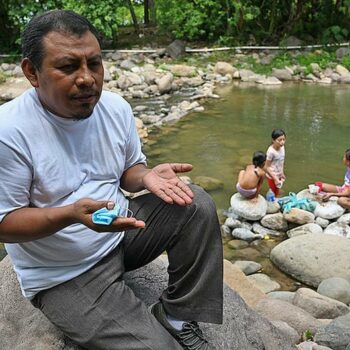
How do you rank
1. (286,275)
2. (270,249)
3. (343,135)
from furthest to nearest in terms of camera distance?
(343,135)
(270,249)
(286,275)

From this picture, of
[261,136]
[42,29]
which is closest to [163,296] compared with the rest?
[42,29]

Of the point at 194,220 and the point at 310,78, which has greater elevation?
the point at 194,220

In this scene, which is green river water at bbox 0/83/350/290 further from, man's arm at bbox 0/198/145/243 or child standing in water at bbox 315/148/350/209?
man's arm at bbox 0/198/145/243

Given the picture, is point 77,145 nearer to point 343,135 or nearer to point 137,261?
point 137,261

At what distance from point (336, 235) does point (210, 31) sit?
11747 millimetres

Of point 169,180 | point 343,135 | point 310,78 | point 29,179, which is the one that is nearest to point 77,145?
point 29,179

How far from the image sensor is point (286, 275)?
193 inches

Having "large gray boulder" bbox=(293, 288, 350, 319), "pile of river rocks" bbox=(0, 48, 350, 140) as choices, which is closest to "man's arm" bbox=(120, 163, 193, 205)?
"large gray boulder" bbox=(293, 288, 350, 319)

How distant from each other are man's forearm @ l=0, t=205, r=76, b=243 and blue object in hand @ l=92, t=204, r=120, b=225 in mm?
98

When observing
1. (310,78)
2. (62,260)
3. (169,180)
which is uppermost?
(169,180)

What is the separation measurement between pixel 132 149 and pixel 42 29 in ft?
2.30

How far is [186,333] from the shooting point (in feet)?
7.23

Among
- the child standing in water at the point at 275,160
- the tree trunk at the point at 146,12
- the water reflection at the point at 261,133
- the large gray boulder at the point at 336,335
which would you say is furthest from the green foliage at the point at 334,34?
the large gray boulder at the point at 336,335

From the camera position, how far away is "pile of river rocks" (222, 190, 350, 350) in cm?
335
